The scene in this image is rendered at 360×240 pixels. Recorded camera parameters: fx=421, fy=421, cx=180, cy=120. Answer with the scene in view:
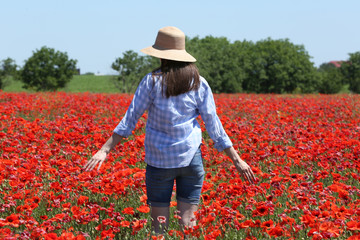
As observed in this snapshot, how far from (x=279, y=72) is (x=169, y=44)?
6271 cm

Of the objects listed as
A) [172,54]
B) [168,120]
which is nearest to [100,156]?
[168,120]

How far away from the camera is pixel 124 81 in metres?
52.9

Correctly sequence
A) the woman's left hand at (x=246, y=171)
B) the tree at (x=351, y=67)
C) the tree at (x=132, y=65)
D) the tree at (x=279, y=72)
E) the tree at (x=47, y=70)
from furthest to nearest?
the tree at (x=351, y=67) < the tree at (x=47, y=70) < the tree at (x=279, y=72) < the tree at (x=132, y=65) < the woman's left hand at (x=246, y=171)

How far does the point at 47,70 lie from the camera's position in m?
69.9

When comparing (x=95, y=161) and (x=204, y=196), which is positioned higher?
(x=95, y=161)

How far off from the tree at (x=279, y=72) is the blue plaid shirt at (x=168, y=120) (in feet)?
199

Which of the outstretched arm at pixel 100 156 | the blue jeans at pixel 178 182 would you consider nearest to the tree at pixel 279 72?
the blue jeans at pixel 178 182

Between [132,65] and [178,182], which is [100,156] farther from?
[132,65]

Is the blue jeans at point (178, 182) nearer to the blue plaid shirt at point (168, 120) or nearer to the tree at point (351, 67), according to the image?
the blue plaid shirt at point (168, 120)

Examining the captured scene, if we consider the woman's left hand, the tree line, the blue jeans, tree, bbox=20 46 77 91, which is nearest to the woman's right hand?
the blue jeans

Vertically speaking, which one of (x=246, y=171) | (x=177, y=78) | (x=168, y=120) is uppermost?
(x=177, y=78)

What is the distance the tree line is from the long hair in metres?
49.4

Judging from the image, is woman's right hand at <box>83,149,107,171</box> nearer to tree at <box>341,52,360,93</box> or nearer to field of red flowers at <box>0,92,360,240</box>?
field of red flowers at <box>0,92,360,240</box>

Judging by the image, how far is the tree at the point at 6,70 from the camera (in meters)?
65.5
